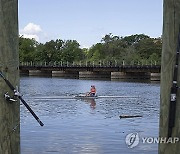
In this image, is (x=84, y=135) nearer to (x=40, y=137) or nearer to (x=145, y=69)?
(x=40, y=137)

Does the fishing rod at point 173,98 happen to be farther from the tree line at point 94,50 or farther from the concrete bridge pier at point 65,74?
the tree line at point 94,50

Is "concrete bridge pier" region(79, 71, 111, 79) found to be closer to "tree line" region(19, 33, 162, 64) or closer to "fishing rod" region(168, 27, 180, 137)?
"tree line" region(19, 33, 162, 64)

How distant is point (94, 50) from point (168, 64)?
165 m

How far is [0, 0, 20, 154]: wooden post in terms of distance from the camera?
4121 mm

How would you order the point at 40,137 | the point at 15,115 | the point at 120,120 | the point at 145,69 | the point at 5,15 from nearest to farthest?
the point at 5,15 < the point at 15,115 < the point at 40,137 < the point at 120,120 < the point at 145,69

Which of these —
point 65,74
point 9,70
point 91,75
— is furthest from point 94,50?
point 9,70

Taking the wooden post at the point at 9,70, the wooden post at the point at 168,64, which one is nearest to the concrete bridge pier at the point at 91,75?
the wooden post at the point at 9,70

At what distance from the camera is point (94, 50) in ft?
553

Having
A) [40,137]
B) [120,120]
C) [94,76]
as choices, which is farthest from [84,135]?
[94,76]

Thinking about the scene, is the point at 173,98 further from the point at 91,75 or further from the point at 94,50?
the point at 94,50

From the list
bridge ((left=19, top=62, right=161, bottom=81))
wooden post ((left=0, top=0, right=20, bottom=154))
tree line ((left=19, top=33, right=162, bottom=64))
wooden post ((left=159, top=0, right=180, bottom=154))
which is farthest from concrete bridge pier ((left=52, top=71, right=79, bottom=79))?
wooden post ((left=159, top=0, right=180, bottom=154))

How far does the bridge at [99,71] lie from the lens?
10307 cm

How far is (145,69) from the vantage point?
101 metres

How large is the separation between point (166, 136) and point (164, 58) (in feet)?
2.75
